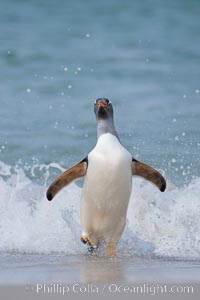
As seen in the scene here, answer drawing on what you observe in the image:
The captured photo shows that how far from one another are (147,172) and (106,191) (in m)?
0.39

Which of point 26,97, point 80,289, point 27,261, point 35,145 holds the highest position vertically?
point 26,97

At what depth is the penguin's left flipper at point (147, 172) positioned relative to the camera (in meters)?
6.29

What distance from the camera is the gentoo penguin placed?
6078mm

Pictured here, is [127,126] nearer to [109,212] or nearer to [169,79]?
[169,79]

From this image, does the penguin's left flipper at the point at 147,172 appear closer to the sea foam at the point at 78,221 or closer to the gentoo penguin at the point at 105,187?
the gentoo penguin at the point at 105,187

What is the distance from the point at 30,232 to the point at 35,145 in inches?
151

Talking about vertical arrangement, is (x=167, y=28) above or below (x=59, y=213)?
above

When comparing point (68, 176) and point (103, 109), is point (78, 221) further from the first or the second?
point (103, 109)

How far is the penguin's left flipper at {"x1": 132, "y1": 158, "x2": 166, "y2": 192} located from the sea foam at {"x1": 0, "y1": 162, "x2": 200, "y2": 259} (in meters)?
0.37

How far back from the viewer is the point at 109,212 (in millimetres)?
6148

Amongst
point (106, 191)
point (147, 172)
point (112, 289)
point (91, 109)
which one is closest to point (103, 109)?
point (147, 172)

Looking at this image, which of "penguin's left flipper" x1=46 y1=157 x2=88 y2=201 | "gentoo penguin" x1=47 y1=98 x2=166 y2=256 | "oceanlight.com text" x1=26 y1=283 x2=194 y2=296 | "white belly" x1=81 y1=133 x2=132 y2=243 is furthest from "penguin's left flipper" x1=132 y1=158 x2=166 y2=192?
"oceanlight.com text" x1=26 y1=283 x2=194 y2=296

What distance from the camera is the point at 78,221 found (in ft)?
22.9

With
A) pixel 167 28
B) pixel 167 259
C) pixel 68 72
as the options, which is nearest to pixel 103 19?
pixel 167 28
